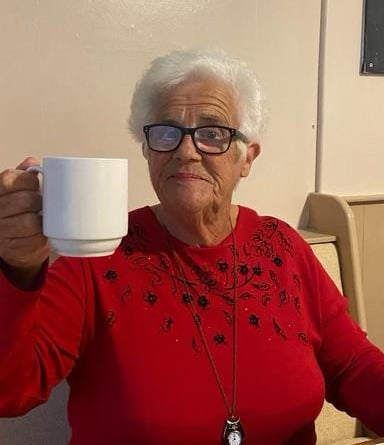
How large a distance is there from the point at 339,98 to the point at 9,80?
0.95 meters

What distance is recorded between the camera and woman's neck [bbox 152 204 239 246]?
50.5 inches

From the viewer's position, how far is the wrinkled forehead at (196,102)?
1.22 meters

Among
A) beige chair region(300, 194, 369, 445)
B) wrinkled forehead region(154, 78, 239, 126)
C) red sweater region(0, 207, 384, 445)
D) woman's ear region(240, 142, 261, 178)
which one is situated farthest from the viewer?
beige chair region(300, 194, 369, 445)

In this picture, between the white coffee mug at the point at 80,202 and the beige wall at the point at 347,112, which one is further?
the beige wall at the point at 347,112

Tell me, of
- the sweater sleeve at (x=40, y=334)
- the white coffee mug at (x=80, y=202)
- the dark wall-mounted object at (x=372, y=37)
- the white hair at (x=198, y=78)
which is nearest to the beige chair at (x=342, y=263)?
the dark wall-mounted object at (x=372, y=37)

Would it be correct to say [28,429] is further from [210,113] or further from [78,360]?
[210,113]

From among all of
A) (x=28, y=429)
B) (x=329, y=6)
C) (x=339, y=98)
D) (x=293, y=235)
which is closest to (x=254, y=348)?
(x=293, y=235)

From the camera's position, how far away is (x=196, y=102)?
4.01 feet

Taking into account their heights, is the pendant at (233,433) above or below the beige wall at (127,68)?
below

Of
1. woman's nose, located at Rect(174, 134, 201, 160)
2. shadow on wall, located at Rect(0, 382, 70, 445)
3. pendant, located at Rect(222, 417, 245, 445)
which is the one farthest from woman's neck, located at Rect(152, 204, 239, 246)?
shadow on wall, located at Rect(0, 382, 70, 445)

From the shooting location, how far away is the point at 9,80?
4.61 ft

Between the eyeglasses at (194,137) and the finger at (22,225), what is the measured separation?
0.47m

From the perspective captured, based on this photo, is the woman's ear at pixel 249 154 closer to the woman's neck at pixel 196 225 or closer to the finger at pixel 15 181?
the woman's neck at pixel 196 225

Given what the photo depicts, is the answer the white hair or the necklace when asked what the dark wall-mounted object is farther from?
the necklace
